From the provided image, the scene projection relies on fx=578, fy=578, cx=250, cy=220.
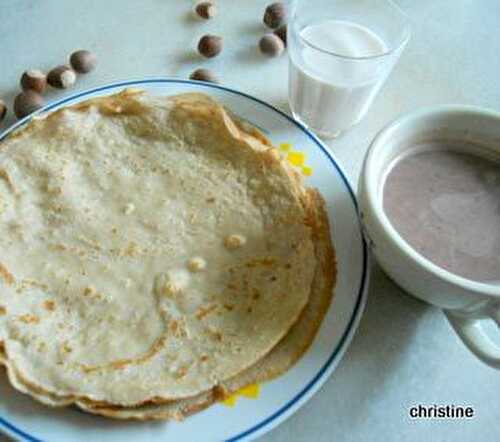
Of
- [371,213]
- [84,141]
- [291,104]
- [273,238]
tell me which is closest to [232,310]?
[273,238]

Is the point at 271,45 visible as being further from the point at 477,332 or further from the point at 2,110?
the point at 477,332

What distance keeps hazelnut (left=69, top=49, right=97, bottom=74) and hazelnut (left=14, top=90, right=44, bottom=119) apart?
14 centimetres

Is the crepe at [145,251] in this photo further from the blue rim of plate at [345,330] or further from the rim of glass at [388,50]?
the rim of glass at [388,50]

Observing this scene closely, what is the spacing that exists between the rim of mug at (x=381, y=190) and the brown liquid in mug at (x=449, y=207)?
0.02 metres

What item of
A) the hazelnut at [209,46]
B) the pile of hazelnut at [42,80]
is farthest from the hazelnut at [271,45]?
the pile of hazelnut at [42,80]

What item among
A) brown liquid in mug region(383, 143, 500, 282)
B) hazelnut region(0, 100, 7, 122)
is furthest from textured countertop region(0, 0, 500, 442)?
brown liquid in mug region(383, 143, 500, 282)

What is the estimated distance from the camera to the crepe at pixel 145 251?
82 centimetres

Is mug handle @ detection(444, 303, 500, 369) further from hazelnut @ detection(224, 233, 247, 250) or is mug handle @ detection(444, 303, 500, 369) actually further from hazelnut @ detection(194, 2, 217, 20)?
hazelnut @ detection(194, 2, 217, 20)

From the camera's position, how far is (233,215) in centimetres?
96

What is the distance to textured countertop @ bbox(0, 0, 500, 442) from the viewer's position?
895 millimetres

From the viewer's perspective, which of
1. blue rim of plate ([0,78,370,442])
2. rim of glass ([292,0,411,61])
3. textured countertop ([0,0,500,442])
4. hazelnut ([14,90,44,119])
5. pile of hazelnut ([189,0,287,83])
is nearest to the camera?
blue rim of plate ([0,78,370,442])

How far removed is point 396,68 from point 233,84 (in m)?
0.40

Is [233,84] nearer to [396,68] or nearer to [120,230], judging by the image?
[396,68]

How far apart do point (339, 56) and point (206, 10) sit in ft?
1.61
